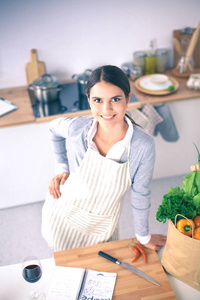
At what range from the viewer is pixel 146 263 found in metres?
1.32

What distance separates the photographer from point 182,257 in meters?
1.18

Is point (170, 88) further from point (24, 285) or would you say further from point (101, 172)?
point (24, 285)

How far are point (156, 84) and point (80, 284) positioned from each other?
177cm

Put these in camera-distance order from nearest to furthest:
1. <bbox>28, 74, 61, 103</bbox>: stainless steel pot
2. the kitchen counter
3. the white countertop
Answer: the white countertop
the kitchen counter
<bbox>28, 74, 61, 103</bbox>: stainless steel pot

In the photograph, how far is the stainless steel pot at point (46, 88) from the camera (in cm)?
246

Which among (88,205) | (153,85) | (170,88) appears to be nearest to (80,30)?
(153,85)

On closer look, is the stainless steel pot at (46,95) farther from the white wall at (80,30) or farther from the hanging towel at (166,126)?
the hanging towel at (166,126)

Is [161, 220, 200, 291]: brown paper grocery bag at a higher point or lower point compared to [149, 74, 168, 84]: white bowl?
lower

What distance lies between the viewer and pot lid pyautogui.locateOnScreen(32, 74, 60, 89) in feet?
8.06

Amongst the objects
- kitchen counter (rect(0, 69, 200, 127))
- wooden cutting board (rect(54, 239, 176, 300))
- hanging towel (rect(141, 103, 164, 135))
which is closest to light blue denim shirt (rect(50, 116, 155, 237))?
wooden cutting board (rect(54, 239, 176, 300))

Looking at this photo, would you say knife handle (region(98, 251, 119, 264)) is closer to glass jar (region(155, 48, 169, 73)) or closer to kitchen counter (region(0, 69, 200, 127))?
kitchen counter (region(0, 69, 200, 127))

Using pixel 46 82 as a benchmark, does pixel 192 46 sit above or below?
above

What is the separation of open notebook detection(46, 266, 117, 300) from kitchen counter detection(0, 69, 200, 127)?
1270 millimetres

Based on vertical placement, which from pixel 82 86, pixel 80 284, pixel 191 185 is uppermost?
pixel 191 185
